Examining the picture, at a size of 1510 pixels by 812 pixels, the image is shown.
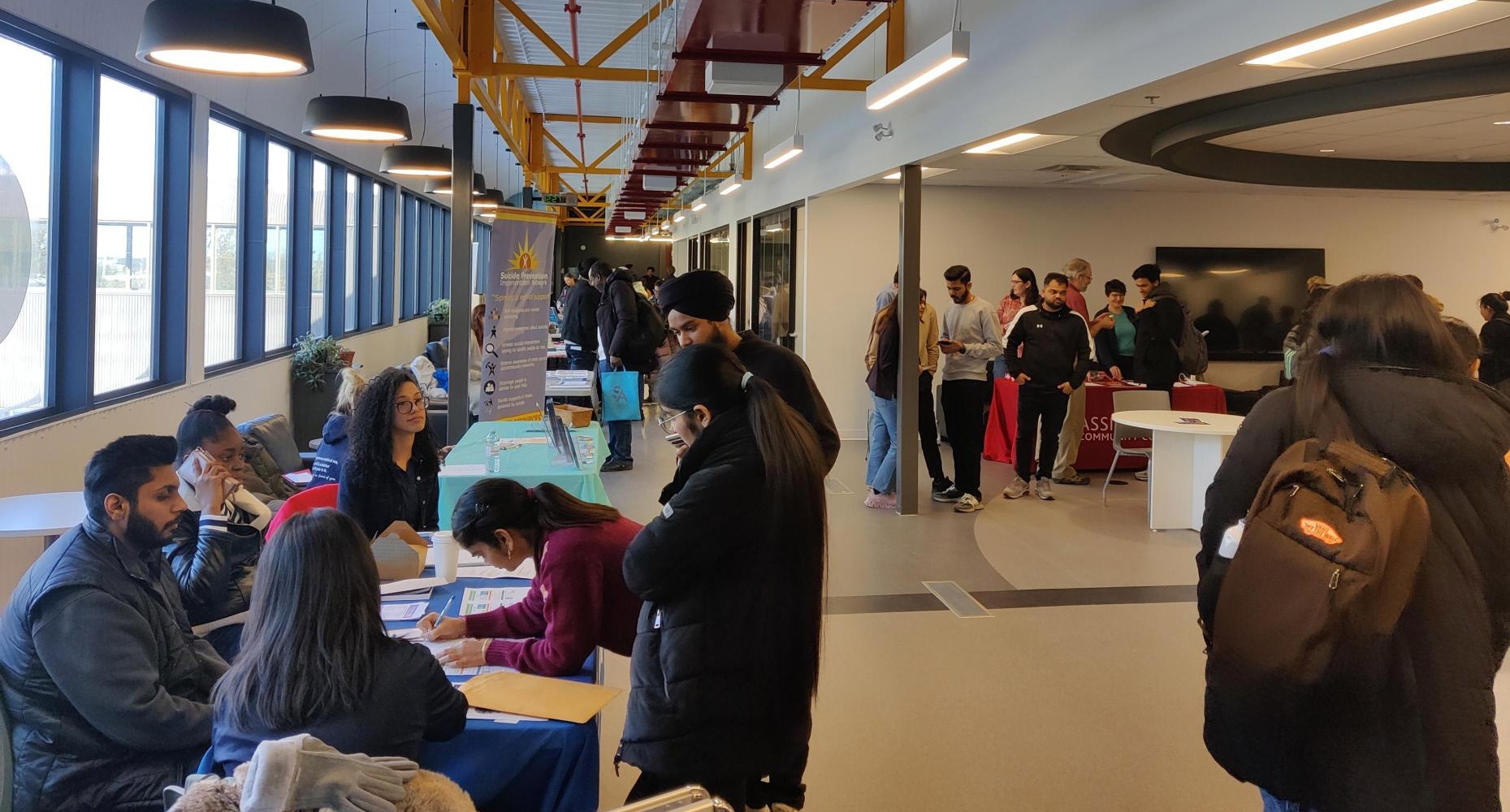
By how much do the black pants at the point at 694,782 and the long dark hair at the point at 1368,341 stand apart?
1.42 metres

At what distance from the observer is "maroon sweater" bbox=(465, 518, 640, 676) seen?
2.54 metres

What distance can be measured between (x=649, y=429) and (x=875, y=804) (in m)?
8.72

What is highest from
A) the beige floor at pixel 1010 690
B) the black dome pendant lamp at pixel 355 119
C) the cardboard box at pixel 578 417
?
the black dome pendant lamp at pixel 355 119

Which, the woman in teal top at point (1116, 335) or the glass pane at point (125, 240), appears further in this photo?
the woman in teal top at point (1116, 335)

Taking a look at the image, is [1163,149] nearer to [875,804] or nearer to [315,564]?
[875,804]

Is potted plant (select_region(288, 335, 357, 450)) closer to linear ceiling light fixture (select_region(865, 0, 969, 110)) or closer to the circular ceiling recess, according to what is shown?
linear ceiling light fixture (select_region(865, 0, 969, 110))

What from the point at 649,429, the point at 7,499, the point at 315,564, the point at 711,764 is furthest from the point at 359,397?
the point at 649,429

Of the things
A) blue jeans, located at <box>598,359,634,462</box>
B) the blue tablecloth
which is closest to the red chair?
the blue tablecloth

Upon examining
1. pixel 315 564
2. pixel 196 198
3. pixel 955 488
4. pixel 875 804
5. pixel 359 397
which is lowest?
pixel 875 804

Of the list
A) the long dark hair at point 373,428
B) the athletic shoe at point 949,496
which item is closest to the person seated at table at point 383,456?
the long dark hair at point 373,428

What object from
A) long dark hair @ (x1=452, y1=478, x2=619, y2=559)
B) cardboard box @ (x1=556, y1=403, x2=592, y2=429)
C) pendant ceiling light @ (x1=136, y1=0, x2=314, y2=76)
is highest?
pendant ceiling light @ (x1=136, y1=0, x2=314, y2=76)

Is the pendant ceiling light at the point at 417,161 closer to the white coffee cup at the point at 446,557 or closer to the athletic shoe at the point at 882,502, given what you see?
the athletic shoe at the point at 882,502

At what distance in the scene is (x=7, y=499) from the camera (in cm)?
407

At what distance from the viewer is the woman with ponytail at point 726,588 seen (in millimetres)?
2102
